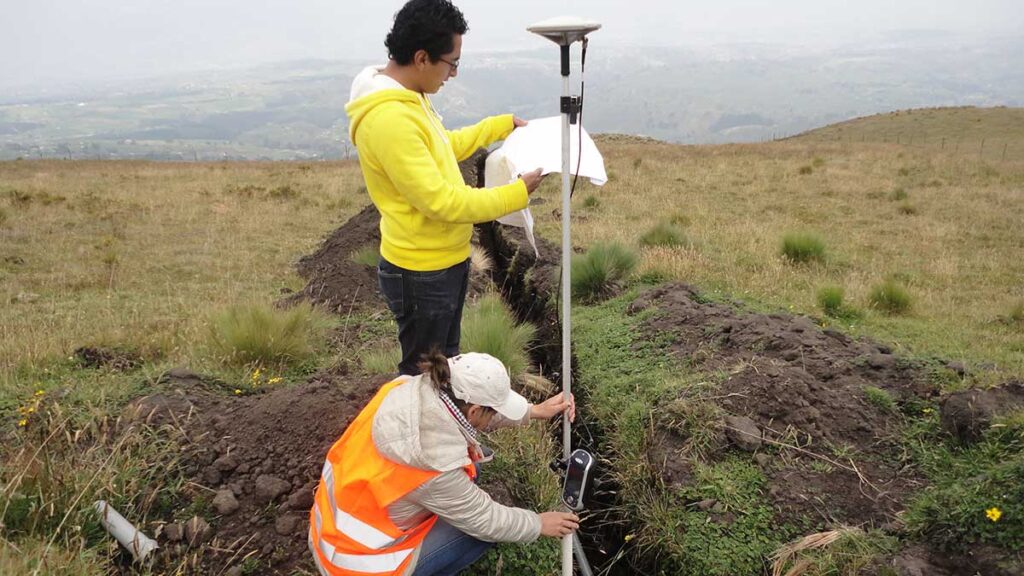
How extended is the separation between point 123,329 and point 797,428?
17.4 feet

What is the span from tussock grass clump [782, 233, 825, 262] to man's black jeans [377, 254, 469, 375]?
586 centimetres

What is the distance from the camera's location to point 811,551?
2.84 m

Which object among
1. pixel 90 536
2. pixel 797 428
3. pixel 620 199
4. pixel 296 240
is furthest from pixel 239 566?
pixel 620 199

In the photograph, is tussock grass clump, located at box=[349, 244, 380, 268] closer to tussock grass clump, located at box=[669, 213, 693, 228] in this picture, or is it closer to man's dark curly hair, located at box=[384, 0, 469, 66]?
→ tussock grass clump, located at box=[669, 213, 693, 228]

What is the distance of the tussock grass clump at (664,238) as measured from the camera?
8.02 metres

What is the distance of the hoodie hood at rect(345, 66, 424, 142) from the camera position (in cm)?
246

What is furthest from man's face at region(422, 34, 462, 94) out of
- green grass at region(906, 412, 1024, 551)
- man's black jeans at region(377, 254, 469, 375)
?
green grass at region(906, 412, 1024, 551)

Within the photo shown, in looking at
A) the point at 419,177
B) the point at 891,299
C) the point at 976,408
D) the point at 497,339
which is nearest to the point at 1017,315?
the point at 891,299

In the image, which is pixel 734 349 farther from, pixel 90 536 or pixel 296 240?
pixel 296 240

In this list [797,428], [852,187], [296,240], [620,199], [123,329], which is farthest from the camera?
[852,187]

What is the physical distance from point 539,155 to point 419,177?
65 cm

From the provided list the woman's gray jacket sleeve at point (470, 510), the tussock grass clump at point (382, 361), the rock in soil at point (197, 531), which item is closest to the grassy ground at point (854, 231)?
the tussock grass clump at point (382, 361)

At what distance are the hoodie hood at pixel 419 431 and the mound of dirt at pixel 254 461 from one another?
42.5 inches

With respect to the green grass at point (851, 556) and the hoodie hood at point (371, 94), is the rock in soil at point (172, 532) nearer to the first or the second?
the hoodie hood at point (371, 94)
